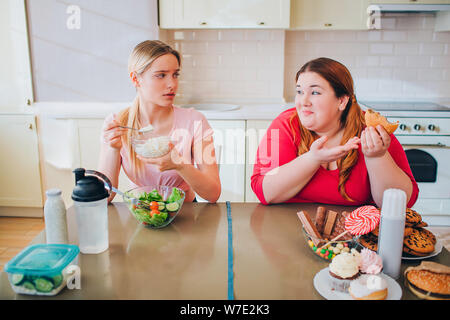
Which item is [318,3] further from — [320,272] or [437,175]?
[320,272]

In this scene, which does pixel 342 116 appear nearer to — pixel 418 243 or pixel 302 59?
pixel 418 243

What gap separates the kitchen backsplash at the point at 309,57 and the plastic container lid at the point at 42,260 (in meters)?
2.70

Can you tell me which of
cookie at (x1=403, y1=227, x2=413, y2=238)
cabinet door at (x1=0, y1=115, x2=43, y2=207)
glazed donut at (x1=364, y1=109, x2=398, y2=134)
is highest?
glazed donut at (x1=364, y1=109, x2=398, y2=134)

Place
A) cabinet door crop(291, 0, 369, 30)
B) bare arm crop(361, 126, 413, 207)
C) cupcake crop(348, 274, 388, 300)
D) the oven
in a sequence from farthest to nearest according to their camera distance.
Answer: cabinet door crop(291, 0, 369, 30)
the oven
bare arm crop(361, 126, 413, 207)
cupcake crop(348, 274, 388, 300)

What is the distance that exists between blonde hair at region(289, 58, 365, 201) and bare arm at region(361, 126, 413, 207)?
12cm

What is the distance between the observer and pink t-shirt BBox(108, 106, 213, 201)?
175 cm

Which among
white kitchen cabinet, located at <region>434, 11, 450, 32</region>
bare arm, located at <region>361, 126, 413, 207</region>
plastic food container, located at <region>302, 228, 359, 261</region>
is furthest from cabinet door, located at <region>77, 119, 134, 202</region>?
white kitchen cabinet, located at <region>434, 11, 450, 32</region>

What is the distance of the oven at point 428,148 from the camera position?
3.01 meters

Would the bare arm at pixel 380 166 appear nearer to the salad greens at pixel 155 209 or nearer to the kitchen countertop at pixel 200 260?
the kitchen countertop at pixel 200 260

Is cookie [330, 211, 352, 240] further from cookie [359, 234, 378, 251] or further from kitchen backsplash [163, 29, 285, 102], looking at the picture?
kitchen backsplash [163, 29, 285, 102]

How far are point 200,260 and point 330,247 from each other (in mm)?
355

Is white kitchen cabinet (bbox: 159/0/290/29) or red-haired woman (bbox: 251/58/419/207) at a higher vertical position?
white kitchen cabinet (bbox: 159/0/290/29)

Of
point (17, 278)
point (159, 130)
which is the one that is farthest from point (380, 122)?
point (17, 278)

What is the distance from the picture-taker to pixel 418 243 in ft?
3.70
